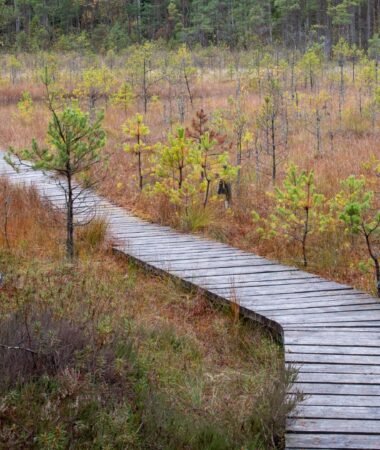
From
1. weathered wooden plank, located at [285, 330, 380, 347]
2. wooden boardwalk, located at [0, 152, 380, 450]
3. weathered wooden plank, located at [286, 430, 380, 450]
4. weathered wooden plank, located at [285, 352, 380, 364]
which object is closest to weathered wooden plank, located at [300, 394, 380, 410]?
wooden boardwalk, located at [0, 152, 380, 450]

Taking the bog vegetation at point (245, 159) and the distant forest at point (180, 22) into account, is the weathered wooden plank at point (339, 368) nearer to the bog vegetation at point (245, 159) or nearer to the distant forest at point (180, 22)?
the bog vegetation at point (245, 159)

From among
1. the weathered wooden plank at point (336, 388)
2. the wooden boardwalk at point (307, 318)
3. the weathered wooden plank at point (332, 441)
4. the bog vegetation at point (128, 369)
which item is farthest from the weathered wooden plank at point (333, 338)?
the weathered wooden plank at point (332, 441)

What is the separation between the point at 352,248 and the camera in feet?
21.1

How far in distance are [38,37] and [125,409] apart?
39.4 m

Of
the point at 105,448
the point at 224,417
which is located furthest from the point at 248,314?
the point at 105,448

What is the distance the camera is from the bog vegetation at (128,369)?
2.69m

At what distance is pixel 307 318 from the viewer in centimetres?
441

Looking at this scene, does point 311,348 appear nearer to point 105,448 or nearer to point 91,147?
point 105,448

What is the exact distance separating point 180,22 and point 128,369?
139 feet

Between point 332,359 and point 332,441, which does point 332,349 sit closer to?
point 332,359

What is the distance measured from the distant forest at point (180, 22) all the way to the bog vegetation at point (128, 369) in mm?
32914

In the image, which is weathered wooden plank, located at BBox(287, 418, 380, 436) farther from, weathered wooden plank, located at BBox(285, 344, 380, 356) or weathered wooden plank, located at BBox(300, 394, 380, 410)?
weathered wooden plank, located at BBox(285, 344, 380, 356)

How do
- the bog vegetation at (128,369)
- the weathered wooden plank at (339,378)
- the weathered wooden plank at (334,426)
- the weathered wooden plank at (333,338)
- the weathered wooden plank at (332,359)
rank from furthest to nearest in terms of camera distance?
the weathered wooden plank at (333,338)
the weathered wooden plank at (332,359)
the weathered wooden plank at (339,378)
the weathered wooden plank at (334,426)
the bog vegetation at (128,369)

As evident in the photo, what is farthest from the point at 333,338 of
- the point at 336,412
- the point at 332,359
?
the point at 336,412
